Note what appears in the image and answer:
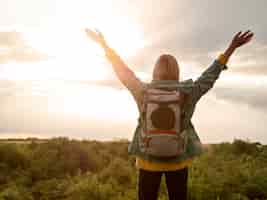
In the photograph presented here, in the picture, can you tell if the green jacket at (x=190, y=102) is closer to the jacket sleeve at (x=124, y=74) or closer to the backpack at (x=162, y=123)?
the backpack at (x=162, y=123)

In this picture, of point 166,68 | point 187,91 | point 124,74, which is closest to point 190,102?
point 187,91

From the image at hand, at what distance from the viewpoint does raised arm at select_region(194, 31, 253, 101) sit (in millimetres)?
5289

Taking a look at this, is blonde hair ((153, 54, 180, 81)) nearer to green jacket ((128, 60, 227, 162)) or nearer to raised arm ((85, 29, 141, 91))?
green jacket ((128, 60, 227, 162))

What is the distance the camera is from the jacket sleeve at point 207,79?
5.26 meters

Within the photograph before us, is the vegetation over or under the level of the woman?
under

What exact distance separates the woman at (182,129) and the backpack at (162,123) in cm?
6

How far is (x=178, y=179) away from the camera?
5.15m

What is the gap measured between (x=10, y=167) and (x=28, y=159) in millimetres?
761

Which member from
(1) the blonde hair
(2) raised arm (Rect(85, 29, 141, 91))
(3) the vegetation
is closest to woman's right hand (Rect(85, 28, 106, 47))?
(2) raised arm (Rect(85, 29, 141, 91))

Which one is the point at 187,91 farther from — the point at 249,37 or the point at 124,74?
the point at 249,37

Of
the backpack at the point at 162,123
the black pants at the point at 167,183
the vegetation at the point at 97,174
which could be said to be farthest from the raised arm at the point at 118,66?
the vegetation at the point at 97,174

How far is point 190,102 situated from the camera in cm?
521

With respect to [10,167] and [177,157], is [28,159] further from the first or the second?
[177,157]

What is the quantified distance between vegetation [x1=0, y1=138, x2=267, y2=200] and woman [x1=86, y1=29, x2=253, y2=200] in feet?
17.9
